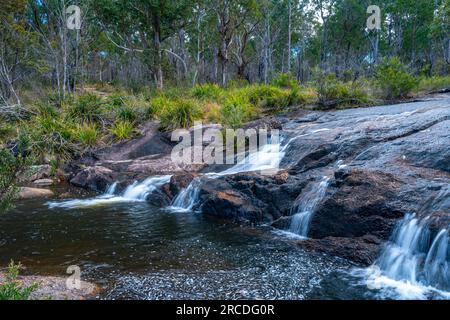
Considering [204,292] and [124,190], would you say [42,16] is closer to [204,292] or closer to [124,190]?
[124,190]

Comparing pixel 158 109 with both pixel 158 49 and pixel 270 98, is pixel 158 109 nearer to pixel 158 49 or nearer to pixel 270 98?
pixel 270 98

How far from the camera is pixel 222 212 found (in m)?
8.12

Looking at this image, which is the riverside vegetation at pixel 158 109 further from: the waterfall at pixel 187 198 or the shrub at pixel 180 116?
the waterfall at pixel 187 198

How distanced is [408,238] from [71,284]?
175 inches

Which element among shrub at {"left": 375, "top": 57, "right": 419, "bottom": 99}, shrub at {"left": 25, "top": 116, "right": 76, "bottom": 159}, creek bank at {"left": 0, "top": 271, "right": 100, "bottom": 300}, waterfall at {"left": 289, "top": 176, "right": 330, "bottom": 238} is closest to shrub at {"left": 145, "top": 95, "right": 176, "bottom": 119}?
shrub at {"left": 25, "top": 116, "right": 76, "bottom": 159}

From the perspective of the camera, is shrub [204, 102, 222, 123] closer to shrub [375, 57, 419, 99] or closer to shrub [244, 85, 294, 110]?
shrub [244, 85, 294, 110]

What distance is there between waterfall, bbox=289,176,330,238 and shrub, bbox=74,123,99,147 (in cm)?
920

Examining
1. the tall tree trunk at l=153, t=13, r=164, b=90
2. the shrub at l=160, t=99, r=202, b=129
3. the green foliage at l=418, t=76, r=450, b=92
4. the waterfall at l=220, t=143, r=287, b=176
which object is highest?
the tall tree trunk at l=153, t=13, r=164, b=90

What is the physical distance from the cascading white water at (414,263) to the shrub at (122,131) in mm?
10635

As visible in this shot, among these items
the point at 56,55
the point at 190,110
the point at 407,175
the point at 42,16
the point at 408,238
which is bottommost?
the point at 408,238

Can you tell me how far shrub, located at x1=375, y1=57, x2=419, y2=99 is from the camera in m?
15.2

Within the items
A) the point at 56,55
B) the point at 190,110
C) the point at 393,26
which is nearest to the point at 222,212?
the point at 190,110

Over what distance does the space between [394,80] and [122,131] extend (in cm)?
1058

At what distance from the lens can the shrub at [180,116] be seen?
14016 millimetres
